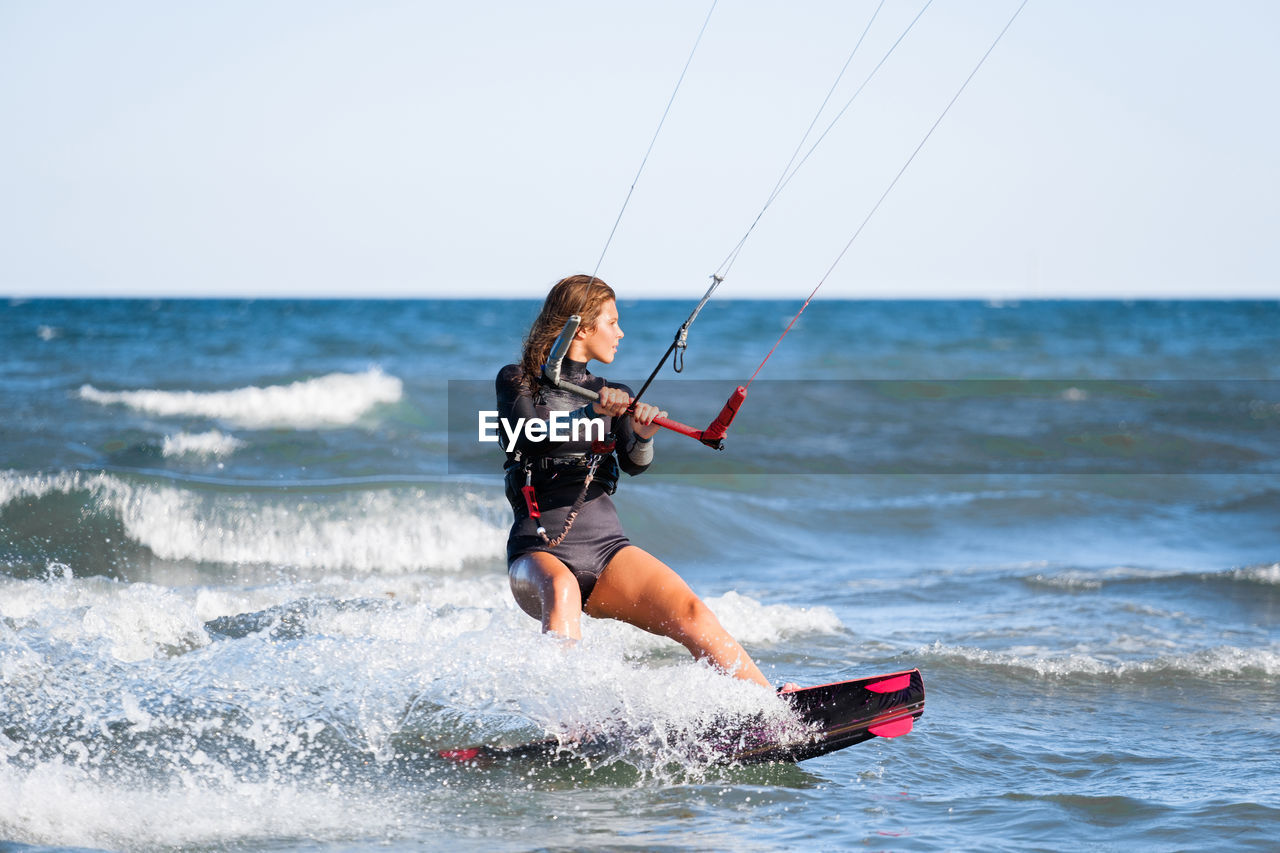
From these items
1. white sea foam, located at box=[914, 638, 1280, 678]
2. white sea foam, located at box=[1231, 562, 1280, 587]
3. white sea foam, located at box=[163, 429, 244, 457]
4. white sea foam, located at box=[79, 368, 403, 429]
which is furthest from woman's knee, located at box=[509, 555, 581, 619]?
white sea foam, located at box=[79, 368, 403, 429]

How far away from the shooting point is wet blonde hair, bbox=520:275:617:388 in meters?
4.56

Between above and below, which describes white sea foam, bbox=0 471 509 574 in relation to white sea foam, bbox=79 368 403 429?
below

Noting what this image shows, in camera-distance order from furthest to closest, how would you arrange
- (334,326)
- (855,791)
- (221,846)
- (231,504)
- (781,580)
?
(334,326) → (231,504) → (781,580) → (855,791) → (221,846)

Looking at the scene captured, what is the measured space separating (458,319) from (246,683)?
4247 cm

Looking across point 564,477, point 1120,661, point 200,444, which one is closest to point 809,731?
point 564,477

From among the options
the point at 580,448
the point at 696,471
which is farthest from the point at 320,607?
the point at 696,471

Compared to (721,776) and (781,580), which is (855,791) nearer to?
(721,776)

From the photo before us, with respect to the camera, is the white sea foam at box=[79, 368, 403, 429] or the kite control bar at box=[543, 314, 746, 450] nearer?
the kite control bar at box=[543, 314, 746, 450]

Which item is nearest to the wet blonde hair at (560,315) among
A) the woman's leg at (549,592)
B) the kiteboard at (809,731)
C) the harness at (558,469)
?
the harness at (558,469)

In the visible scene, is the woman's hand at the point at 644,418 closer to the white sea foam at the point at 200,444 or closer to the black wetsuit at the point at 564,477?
the black wetsuit at the point at 564,477

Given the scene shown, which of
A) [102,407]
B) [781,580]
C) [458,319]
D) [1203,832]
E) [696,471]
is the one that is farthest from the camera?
[458,319]

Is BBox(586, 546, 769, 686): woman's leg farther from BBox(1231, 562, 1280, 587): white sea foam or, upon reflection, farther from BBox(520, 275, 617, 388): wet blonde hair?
BBox(1231, 562, 1280, 587): white sea foam

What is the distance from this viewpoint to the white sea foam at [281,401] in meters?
16.2

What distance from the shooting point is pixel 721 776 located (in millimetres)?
4465
